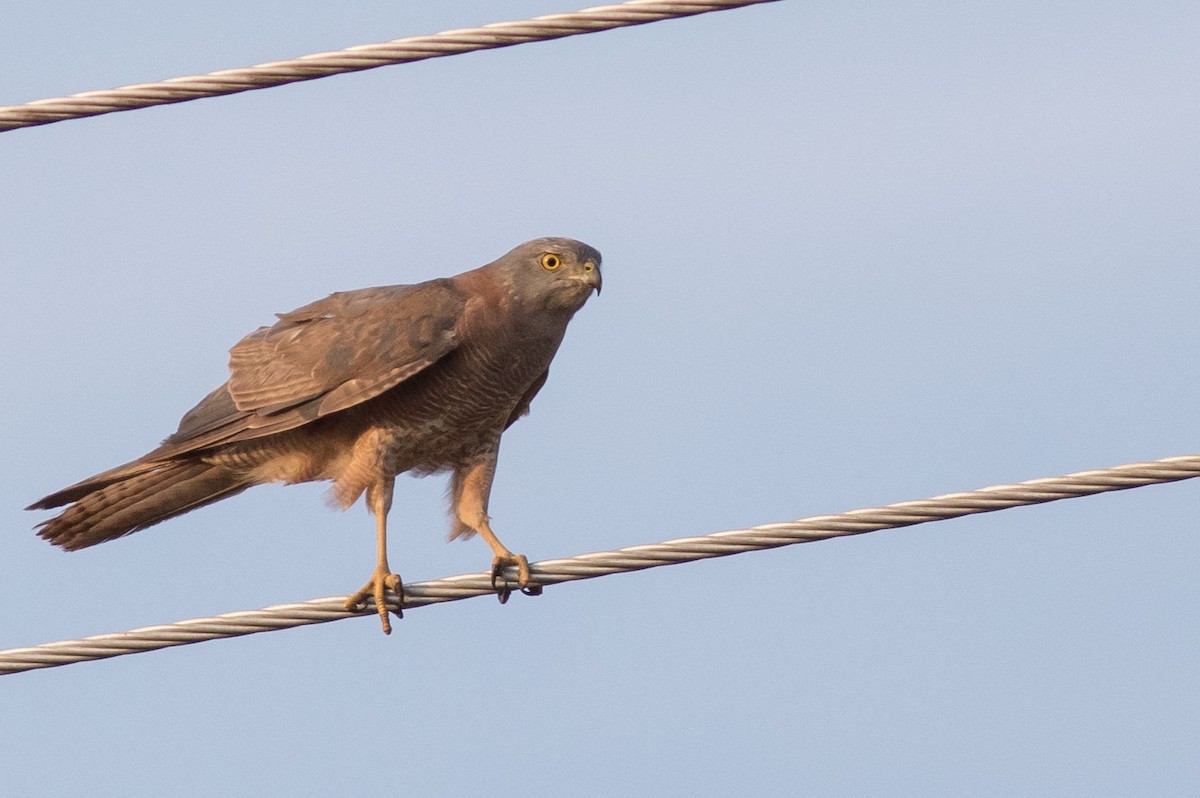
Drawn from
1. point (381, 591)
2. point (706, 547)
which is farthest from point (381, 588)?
point (706, 547)

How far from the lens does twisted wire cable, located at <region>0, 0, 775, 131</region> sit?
526 centimetres

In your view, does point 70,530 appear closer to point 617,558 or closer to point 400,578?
point 400,578

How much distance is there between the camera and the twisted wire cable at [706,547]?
500 centimetres

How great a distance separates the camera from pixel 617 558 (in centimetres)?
539

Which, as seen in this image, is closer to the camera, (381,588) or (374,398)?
(381,588)

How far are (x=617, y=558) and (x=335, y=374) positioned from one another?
2.89 meters

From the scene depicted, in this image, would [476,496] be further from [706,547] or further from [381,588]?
[706,547]

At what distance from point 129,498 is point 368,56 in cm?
334

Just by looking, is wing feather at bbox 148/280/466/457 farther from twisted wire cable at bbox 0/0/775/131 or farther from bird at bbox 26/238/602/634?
twisted wire cable at bbox 0/0/775/131

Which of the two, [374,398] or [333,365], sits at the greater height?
[333,365]

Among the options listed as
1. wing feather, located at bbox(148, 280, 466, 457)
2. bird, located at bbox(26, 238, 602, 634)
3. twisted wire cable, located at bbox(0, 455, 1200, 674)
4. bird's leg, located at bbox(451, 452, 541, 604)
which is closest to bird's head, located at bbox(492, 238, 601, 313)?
bird, located at bbox(26, 238, 602, 634)

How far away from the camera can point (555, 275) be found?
8047 mm

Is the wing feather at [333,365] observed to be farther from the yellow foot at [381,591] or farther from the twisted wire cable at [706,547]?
the twisted wire cable at [706,547]

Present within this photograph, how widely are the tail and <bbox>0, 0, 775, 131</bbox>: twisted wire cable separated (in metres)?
2.75
